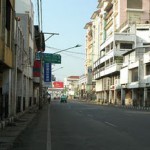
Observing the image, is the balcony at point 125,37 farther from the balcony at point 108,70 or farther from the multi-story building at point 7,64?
the multi-story building at point 7,64

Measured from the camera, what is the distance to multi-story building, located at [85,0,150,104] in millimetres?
97562

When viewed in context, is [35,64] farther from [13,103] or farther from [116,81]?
[116,81]

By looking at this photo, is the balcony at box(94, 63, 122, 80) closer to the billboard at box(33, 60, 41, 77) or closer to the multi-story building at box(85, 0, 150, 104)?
the multi-story building at box(85, 0, 150, 104)

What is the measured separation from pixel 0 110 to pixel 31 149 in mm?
10377

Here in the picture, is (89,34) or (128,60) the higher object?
(89,34)

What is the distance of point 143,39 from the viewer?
321 feet

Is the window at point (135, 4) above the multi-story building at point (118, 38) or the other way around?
above

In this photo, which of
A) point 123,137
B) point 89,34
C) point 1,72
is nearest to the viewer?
point 123,137

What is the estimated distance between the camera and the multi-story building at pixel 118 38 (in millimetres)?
97562

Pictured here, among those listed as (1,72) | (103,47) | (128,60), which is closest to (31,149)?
(1,72)

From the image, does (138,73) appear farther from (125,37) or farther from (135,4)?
(135,4)

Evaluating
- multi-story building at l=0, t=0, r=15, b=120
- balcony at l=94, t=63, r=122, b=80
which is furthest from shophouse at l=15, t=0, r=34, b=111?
balcony at l=94, t=63, r=122, b=80

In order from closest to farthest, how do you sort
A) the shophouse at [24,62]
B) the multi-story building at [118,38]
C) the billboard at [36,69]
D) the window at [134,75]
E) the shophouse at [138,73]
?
the shophouse at [24,62], the billboard at [36,69], the shophouse at [138,73], the window at [134,75], the multi-story building at [118,38]

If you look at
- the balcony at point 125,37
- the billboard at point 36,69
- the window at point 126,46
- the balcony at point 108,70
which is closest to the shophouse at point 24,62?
the billboard at point 36,69
